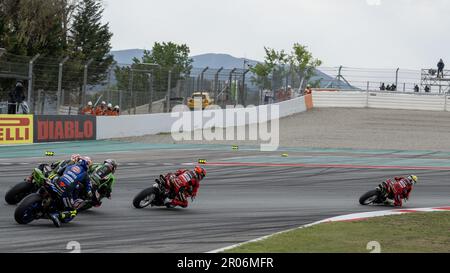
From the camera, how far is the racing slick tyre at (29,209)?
1156cm

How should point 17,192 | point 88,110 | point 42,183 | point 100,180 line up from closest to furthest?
point 42,183
point 100,180
point 17,192
point 88,110

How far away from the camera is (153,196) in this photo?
1423cm

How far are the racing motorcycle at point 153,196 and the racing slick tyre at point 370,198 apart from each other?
4055 millimetres

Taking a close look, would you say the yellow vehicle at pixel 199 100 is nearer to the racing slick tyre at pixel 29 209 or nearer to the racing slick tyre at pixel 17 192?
the racing slick tyre at pixel 17 192

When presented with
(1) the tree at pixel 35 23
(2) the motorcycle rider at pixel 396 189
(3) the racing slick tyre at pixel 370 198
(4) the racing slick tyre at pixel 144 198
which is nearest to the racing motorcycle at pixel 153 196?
(4) the racing slick tyre at pixel 144 198

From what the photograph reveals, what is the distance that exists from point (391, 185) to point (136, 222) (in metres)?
5.35

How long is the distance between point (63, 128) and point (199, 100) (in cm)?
833

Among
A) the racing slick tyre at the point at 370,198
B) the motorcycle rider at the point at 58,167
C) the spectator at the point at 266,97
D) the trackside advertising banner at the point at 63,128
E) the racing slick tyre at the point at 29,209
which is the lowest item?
the racing slick tyre at the point at 370,198

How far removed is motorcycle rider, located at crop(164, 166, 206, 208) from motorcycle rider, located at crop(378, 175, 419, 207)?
11.8 ft

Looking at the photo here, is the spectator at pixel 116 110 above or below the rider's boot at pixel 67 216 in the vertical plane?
above

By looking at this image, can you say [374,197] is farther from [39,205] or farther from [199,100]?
[199,100]

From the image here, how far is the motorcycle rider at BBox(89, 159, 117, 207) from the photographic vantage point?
43.5 ft

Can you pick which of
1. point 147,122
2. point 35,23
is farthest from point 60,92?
point 35,23

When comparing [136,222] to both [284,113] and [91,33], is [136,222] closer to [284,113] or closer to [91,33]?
[284,113]
